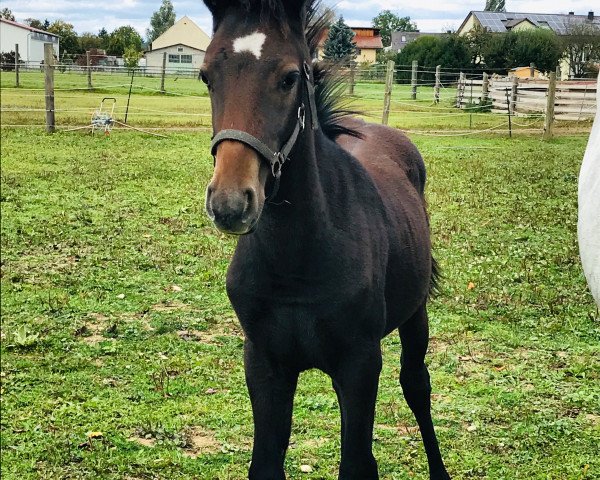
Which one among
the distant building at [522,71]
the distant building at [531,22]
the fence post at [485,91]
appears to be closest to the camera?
the fence post at [485,91]

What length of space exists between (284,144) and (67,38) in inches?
2056

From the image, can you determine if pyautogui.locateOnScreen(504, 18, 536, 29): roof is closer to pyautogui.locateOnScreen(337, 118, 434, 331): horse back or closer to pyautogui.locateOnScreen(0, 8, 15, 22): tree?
pyautogui.locateOnScreen(337, 118, 434, 331): horse back

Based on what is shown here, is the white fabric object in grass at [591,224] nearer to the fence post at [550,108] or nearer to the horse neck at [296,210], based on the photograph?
the horse neck at [296,210]

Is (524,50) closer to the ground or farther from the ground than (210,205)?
farther from the ground

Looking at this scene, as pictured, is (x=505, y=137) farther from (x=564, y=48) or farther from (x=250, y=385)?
(x=250, y=385)

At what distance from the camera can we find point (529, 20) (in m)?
24.3

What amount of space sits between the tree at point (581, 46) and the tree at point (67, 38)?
3456 cm

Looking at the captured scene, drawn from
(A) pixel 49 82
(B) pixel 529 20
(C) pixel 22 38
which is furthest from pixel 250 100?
(C) pixel 22 38

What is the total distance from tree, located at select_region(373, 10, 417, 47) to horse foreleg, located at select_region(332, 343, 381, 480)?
1451 inches

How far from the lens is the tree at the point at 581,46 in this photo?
17.4 m

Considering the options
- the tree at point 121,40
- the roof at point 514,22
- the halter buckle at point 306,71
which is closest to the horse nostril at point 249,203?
the halter buckle at point 306,71

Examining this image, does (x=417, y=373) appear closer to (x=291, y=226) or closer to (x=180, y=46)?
(x=291, y=226)

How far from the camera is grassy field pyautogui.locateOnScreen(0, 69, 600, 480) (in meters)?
3.72

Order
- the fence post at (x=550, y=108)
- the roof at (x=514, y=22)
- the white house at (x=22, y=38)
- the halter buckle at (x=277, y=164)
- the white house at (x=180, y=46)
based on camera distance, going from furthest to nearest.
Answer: the white house at (x=180, y=46), the white house at (x=22, y=38), the roof at (x=514, y=22), the fence post at (x=550, y=108), the halter buckle at (x=277, y=164)
